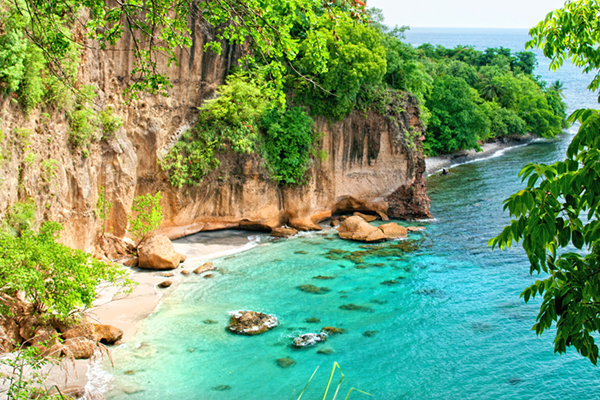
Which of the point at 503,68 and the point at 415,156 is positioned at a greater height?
the point at 503,68

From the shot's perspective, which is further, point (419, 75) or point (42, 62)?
point (419, 75)

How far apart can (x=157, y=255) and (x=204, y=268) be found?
195 centimetres

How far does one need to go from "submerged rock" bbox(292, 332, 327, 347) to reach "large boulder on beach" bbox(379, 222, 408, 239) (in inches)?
449

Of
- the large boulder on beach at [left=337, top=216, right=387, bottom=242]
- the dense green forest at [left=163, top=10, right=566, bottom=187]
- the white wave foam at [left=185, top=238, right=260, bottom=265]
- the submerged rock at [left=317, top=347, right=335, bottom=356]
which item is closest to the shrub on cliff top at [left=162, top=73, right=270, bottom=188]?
the dense green forest at [left=163, top=10, right=566, bottom=187]

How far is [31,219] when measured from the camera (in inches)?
536

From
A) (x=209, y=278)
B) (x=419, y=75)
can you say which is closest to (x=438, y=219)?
(x=419, y=75)

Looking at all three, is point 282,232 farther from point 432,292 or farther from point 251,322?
point 251,322

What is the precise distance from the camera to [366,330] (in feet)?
48.1

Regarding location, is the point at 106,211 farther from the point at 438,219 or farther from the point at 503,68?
the point at 503,68

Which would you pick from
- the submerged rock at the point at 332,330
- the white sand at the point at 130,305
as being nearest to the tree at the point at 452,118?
the white sand at the point at 130,305

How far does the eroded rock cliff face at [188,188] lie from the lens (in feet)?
49.2

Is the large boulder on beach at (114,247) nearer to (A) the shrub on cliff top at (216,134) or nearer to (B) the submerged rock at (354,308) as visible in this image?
(A) the shrub on cliff top at (216,134)

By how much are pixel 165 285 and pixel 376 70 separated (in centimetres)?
1602

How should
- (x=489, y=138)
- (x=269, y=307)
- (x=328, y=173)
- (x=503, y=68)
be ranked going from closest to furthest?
(x=269, y=307) < (x=328, y=173) < (x=489, y=138) < (x=503, y=68)
